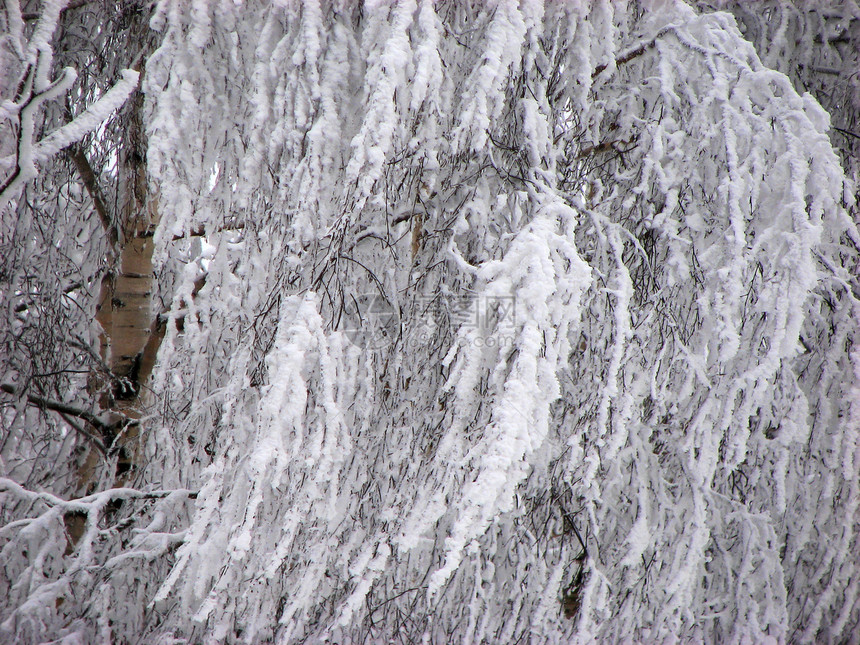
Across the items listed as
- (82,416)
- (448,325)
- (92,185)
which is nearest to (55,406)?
(82,416)

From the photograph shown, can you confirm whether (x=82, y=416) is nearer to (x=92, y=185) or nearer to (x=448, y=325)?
(x=92, y=185)

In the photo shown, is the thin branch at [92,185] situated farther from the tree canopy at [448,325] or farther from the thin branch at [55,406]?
the thin branch at [55,406]

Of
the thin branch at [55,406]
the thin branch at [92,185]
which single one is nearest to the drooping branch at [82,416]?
the thin branch at [55,406]

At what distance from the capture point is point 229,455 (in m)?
1.26

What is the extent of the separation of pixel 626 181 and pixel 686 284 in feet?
1.18

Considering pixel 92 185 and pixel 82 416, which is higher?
pixel 92 185

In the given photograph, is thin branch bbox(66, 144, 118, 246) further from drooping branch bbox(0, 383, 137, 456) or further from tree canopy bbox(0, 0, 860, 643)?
drooping branch bbox(0, 383, 137, 456)

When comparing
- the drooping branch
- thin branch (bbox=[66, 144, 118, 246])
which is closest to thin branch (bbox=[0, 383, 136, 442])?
the drooping branch

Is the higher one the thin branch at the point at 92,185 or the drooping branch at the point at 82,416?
the thin branch at the point at 92,185

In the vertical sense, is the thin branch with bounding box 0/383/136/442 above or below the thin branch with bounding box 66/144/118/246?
below

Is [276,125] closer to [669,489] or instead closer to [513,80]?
[513,80]

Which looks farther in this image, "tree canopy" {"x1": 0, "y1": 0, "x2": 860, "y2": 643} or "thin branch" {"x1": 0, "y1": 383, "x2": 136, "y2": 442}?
"thin branch" {"x1": 0, "y1": 383, "x2": 136, "y2": 442}

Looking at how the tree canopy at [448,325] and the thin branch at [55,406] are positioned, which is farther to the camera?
the thin branch at [55,406]

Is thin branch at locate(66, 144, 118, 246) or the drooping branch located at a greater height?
thin branch at locate(66, 144, 118, 246)
